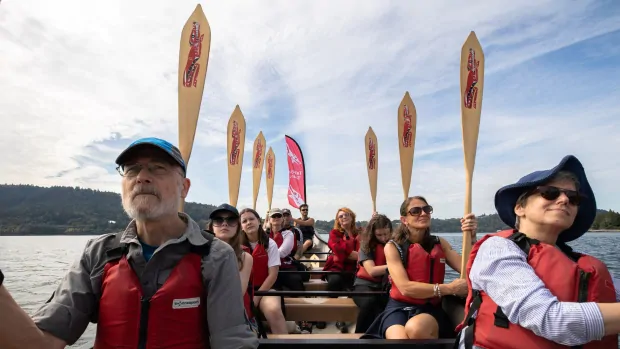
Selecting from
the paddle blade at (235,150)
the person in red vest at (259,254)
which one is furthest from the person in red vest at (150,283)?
the paddle blade at (235,150)

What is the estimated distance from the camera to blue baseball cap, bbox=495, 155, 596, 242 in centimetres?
164

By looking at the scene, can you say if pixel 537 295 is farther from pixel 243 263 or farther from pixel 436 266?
pixel 243 263

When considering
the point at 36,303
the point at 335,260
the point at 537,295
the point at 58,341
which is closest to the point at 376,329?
the point at 537,295

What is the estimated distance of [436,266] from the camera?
2.84 metres

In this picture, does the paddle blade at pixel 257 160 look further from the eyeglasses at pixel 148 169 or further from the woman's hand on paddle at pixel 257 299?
the eyeglasses at pixel 148 169

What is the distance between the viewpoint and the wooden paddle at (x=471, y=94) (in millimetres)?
3883

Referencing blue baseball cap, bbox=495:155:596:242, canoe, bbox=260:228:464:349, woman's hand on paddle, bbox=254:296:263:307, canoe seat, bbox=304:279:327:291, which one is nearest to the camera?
blue baseball cap, bbox=495:155:596:242

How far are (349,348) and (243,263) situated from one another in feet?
3.65

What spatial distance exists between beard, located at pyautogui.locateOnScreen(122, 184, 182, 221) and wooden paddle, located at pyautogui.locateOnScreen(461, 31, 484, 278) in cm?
311

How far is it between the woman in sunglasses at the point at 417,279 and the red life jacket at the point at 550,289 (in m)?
0.92

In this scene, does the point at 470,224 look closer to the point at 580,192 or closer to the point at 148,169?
the point at 580,192

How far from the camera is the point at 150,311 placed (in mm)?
1409

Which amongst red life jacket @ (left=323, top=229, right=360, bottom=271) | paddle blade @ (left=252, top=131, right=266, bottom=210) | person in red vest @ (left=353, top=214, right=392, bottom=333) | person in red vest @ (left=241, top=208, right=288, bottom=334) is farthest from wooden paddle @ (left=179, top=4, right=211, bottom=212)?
paddle blade @ (left=252, top=131, right=266, bottom=210)

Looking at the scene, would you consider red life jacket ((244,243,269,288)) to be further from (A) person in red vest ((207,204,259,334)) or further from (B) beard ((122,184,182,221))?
(B) beard ((122,184,182,221))
